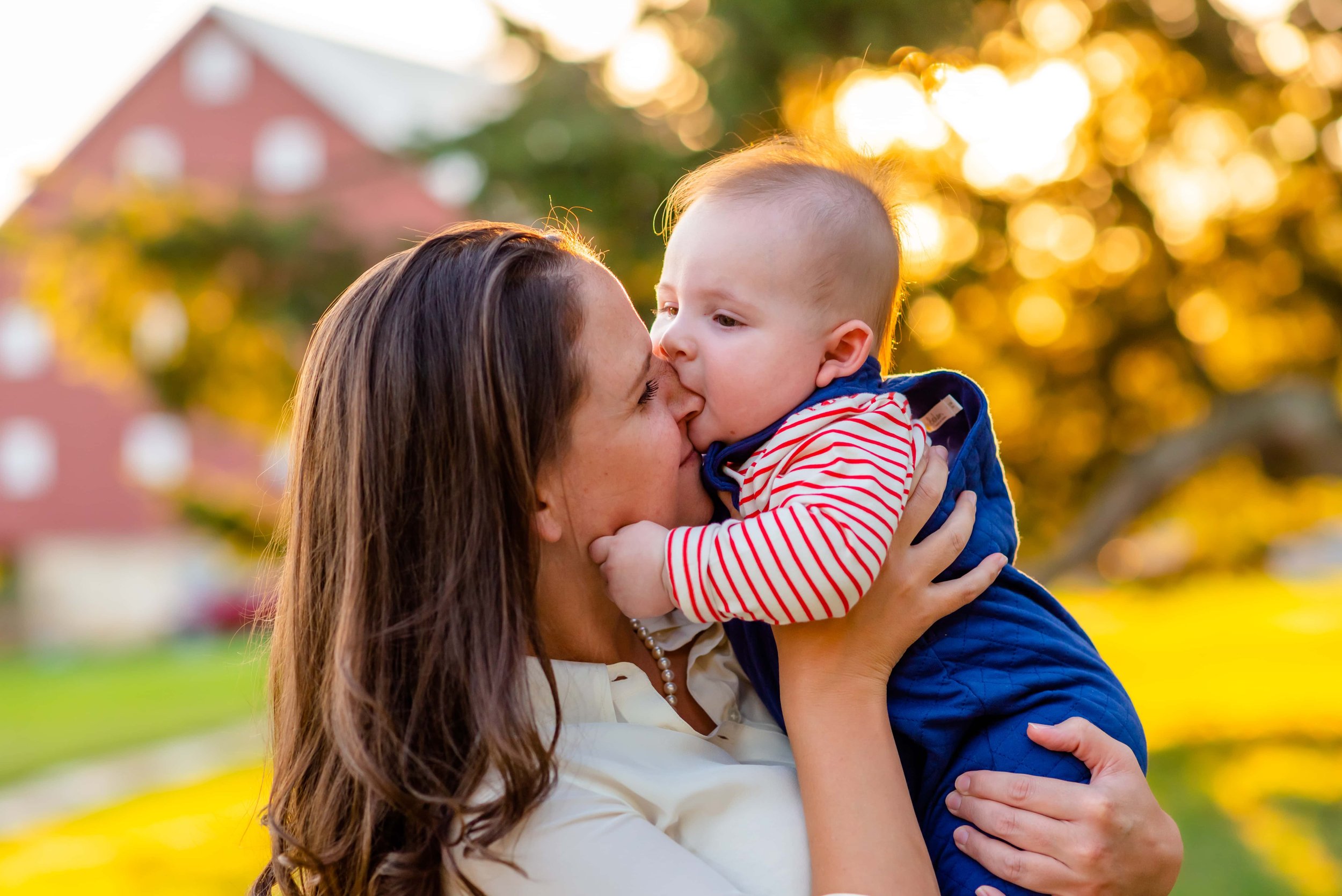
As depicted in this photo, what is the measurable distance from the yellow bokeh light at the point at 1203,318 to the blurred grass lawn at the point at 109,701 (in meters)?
8.33

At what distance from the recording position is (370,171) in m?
7.07

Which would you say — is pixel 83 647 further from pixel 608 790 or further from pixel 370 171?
pixel 608 790

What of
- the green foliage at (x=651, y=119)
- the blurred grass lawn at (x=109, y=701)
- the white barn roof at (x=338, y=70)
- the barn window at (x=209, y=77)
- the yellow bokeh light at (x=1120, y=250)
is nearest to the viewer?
the green foliage at (x=651, y=119)

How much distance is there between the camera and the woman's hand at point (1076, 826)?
165 centimetres

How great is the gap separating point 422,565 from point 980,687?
88 centimetres

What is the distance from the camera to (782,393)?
185 cm

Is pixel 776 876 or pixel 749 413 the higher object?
pixel 749 413

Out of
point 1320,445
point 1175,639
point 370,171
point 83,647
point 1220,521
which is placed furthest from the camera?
point 83,647

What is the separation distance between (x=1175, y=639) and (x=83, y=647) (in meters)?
25.5

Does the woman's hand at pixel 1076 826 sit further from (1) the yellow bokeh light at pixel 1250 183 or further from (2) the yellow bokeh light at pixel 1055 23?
(1) the yellow bokeh light at pixel 1250 183

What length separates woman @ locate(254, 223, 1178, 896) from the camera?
5.08 feet

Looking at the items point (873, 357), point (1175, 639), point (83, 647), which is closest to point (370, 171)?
point (873, 357)

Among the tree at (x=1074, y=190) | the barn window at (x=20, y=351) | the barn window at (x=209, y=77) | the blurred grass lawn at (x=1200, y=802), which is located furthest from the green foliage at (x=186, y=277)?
the barn window at (x=20, y=351)

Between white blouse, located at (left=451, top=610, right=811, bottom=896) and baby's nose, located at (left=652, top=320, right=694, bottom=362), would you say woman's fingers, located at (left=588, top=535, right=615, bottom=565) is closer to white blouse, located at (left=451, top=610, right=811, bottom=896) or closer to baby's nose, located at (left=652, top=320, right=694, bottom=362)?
white blouse, located at (left=451, top=610, right=811, bottom=896)
